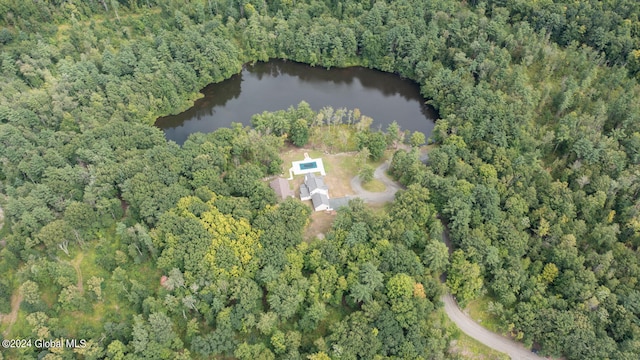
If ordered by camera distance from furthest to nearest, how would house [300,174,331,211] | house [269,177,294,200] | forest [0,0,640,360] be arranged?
house [269,177,294,200] < house [300,174,331,211] < forest [0,0,640,360]

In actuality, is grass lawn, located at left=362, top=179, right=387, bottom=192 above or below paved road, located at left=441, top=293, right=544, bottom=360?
above

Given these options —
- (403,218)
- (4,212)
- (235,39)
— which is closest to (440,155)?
(403,218)

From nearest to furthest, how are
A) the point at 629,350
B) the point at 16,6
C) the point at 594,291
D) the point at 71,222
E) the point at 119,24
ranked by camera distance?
the point at 629,350, the point at 594,291, the point at 71,222, the point at 16,6, the point at 119,24

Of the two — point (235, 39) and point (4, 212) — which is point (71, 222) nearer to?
point (4, 212)

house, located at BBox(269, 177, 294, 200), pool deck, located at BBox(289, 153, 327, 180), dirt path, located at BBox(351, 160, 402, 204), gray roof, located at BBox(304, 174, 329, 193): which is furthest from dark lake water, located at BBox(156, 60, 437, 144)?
gray roof, located at BBox(304, 174, 329, 193)

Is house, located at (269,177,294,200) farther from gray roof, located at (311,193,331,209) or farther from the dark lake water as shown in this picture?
the dark lake water

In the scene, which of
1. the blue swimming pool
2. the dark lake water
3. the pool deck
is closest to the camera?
the pool deck

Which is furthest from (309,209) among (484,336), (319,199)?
(484,336)

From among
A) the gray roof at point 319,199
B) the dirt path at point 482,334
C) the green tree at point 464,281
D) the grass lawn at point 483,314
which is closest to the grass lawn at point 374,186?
the gray roof at point 319,199
